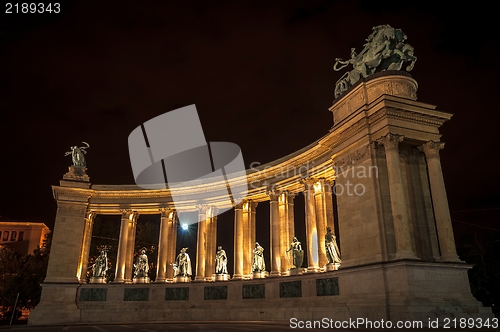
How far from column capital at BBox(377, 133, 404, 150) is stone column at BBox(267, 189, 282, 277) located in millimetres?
17610

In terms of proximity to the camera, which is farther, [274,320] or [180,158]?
[180,158]

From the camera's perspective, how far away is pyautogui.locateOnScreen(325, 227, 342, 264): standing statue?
120 feet

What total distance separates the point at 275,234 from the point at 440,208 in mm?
20021

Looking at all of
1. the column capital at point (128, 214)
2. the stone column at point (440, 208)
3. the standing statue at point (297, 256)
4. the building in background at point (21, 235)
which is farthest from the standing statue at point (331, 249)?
the building in background at point (21, 235)

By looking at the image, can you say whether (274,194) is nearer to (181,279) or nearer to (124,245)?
(181,279)

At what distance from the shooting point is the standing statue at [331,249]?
36.6 m

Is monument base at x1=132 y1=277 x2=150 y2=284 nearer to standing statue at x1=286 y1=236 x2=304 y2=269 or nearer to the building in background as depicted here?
standing statue at x1=286 y1=236 x2=304 y2=269

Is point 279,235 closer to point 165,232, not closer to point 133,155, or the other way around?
point 165,232

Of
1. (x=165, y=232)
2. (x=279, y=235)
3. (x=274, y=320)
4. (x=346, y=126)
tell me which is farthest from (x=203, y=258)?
(x=346, y=126)

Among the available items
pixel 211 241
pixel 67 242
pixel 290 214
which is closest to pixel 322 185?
pixel 290 214

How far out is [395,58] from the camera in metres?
35.7

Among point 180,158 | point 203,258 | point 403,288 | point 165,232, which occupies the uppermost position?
point 180,158

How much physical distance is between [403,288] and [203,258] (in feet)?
93.8

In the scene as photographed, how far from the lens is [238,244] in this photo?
49.6 m
